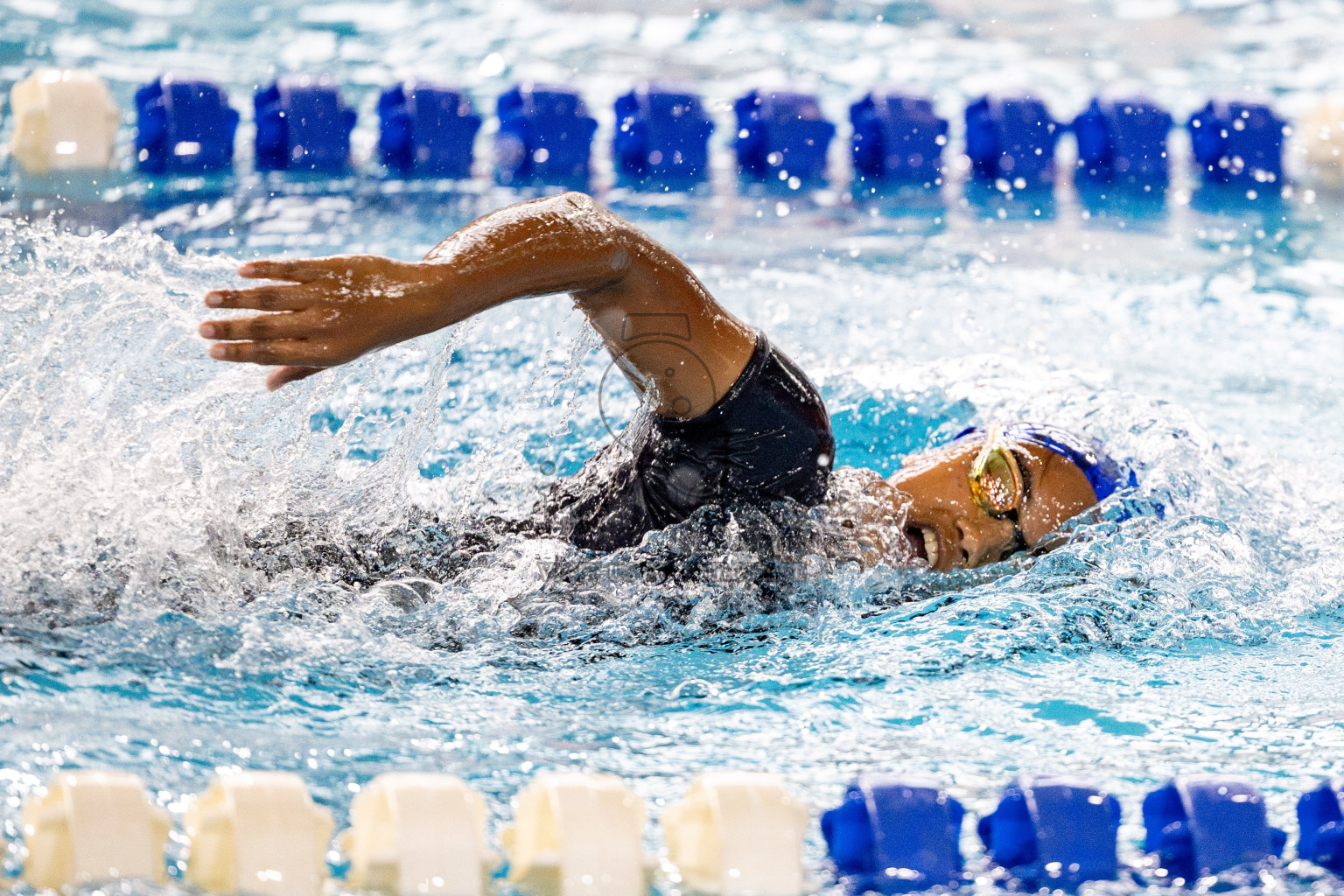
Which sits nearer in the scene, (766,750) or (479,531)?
(766,750)

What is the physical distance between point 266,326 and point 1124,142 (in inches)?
163

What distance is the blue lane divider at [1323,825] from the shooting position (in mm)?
1588

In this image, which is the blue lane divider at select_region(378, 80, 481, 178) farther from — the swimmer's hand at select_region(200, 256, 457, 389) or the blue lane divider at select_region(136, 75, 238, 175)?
the swimmer's hand at select_region(200, 256, 457, 389)

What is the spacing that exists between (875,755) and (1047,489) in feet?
2.06

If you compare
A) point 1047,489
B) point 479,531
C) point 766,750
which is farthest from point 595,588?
point 1047,489

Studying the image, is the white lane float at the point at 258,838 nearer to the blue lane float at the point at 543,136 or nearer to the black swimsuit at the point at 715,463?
the black swimsuit at the point at 715,463

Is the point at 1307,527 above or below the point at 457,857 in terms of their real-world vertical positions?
above

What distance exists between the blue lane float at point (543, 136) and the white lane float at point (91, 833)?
11.0 ft

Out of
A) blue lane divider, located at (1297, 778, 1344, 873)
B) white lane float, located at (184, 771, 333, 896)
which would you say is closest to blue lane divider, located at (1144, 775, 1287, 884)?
blue lane divider, located at (1297, 778, 1344, 873)

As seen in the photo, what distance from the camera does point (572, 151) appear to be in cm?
456

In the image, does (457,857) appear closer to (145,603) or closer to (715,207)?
(145,603)

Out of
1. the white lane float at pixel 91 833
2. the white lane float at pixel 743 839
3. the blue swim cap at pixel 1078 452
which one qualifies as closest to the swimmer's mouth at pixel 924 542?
the blue swim cap at pixel 1078 452

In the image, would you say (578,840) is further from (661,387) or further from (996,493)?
(996,493)

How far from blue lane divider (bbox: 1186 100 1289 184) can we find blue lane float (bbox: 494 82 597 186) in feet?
7.04
